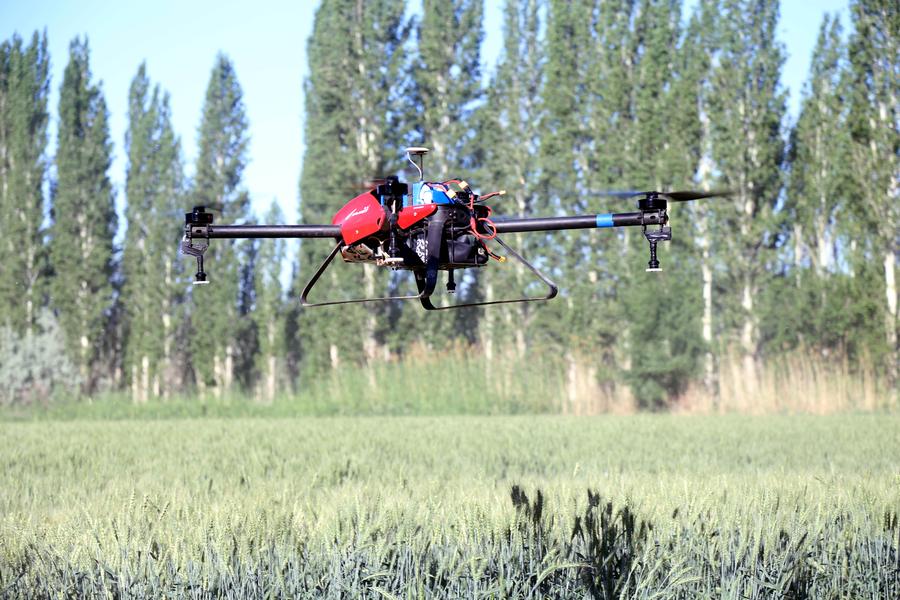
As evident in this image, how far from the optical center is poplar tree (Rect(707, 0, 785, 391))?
29734 mm

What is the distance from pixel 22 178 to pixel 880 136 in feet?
104

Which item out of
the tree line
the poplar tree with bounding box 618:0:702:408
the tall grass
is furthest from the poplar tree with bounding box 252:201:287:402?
the poplar tree with bounding box 618:0:702:408

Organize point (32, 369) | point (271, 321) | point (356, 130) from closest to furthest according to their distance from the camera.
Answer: point (356, 130) → point (32, 369) → point (271, 321)

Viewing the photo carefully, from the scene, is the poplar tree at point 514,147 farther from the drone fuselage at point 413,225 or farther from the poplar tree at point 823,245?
the drone fuselage at point 413,225

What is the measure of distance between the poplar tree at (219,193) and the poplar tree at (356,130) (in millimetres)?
4395

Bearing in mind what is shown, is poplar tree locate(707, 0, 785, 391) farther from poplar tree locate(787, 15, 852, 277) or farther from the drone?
the drone

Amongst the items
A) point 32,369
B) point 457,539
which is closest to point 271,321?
point 32,369

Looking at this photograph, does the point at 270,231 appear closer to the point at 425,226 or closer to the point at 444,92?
the point at 425,226

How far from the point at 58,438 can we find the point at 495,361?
1210 centimetres

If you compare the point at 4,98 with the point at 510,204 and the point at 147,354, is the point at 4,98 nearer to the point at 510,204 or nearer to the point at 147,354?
the point at 147,354

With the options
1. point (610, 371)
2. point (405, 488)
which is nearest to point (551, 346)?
point (610, 371)

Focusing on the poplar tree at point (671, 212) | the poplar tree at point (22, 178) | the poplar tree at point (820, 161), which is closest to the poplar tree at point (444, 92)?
the poplar tree at point (671, 212)

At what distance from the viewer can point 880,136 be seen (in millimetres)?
26875

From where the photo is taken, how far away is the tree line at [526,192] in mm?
28672
